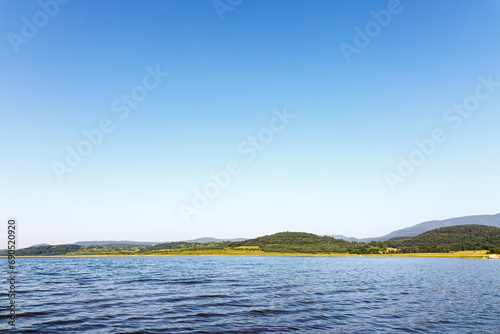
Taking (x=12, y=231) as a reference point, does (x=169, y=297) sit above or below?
below

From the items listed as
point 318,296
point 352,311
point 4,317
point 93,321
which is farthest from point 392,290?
point 4,317

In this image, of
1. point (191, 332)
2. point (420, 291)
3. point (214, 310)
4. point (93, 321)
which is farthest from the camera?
point (420, 291)

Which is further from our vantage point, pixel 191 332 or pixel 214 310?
pixel 214 310

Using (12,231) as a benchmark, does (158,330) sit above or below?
below

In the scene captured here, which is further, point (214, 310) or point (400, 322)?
point (214, 310)

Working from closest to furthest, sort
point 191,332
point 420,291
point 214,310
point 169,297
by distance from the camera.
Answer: point 191,332, point 214,310, point 169,297, point 420,291

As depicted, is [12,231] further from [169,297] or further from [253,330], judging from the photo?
[253,330]

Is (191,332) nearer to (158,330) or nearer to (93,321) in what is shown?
(158,330)

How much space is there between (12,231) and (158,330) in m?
16.2

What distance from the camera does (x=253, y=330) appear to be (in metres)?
23.4

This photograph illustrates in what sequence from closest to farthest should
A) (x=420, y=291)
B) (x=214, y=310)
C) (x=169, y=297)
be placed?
Answer: (x=214, y=310), (x=169, y=297), (x=420, y=291)

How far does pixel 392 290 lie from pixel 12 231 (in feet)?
165

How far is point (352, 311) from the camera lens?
101ft

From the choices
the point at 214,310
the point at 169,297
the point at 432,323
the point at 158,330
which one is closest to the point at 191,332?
the point at 158,330
